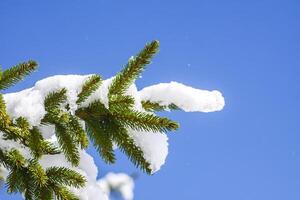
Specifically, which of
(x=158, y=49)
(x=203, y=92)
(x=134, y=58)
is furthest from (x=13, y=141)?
(x=203, y=92)

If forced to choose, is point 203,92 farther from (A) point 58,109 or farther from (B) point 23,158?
(B) point 23,158

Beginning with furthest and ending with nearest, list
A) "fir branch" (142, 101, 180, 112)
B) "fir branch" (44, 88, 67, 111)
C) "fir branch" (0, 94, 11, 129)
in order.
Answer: "fir branch" (142, 101, 180, 112), "fir branch" (44, 88, 67, 111), "fir branch" (0, 94, 11, 129)

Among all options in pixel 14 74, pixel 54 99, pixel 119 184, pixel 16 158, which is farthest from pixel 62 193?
pixel 119 184

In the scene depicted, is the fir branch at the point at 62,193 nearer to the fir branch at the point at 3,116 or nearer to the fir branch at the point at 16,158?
the fir branch at the point at 16,158

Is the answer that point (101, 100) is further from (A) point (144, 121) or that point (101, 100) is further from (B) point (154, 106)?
(B) point (154, 106)

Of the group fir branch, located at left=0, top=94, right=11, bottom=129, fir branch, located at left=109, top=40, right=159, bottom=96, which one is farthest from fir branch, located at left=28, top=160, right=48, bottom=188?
fir branch, located at left=109, top=40, right=159, bottom=96

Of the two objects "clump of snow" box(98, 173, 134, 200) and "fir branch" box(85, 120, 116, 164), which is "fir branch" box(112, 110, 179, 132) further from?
"clump of snow" box(98, 173, 134, 200)
